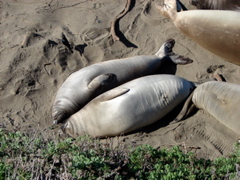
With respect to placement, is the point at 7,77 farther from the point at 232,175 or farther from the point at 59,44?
the point at 232,175

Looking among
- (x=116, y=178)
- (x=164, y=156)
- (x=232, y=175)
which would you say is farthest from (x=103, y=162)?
(x=232, y=175)

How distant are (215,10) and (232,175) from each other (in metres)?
3.01

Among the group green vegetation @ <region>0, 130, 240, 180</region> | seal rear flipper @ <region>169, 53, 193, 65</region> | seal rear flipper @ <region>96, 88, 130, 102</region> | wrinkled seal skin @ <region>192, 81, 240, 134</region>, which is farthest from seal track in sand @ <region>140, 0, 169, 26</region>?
green vegetation @ <region>0, 130, 240, 180</region>

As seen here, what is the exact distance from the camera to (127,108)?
4387 millimetres

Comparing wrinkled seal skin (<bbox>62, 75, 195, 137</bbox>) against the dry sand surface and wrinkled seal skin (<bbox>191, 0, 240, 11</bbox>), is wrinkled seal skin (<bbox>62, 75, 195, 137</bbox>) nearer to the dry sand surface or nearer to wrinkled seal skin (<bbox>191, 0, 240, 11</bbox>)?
the dry sand surface

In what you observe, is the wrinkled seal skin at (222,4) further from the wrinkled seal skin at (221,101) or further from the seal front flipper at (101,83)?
the seal front flipper at (101,83)

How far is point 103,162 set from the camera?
317 cm

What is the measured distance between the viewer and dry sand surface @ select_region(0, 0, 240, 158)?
14.4ft

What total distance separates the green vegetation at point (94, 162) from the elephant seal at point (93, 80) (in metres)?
1.08

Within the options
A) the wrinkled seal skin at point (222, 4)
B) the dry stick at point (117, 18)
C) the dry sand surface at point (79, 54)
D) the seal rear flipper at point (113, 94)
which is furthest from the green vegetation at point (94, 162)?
the wrinkled seal skin at point (222, 4)

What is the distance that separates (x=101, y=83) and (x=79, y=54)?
3.07 feet

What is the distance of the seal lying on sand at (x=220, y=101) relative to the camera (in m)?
4.29

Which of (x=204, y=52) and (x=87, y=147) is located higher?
(x=87, y=147)

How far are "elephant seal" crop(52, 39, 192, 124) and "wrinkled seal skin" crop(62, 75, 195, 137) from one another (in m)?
0.19
